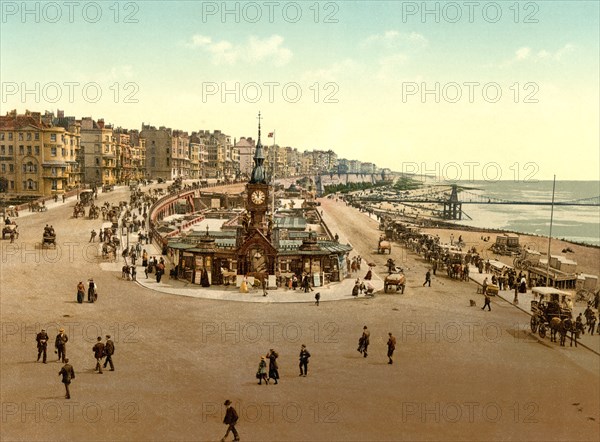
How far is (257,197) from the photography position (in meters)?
37.4

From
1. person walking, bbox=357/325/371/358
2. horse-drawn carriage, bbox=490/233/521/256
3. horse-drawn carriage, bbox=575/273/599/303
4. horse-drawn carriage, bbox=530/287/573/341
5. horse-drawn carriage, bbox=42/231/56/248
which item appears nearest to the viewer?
Answer: person walking, bbox=357/325/371/358

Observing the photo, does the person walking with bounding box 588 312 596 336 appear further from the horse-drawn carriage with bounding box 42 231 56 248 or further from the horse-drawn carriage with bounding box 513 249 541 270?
the horse-drawn carriage with bounding box 42 231 56 248

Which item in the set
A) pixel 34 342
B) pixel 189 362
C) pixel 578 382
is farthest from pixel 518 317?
pixel 34 342

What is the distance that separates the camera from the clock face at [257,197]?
122 feet

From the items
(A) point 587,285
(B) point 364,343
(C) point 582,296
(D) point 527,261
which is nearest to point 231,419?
(B) point 364,343

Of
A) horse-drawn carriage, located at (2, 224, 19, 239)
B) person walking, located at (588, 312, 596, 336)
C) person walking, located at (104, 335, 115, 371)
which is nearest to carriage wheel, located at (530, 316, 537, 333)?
person walking, located at (588, 312, 596, 336)

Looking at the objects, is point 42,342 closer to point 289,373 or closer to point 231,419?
point 289,373

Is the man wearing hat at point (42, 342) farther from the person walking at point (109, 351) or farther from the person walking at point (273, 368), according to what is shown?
the person walking at point (273, 368)

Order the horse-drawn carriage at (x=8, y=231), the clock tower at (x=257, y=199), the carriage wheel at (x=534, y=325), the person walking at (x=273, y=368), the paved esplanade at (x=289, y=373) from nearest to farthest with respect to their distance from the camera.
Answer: the paved esplanade at (x=289, y=373), the person walking at (x=273, y=368), the carriage wheel at (x=534, y=325), the clock tower at (x=257, y=199), the horse-drawn carriage at (x=8, y=231)

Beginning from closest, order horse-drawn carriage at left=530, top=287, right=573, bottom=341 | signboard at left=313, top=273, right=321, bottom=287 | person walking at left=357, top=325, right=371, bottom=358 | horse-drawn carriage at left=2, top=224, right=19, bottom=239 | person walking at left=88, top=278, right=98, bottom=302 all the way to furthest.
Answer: person walking at left=357, top=325, right=371, bottom=358, horse-drawn carriage at left=530, top=287, right=573, bottom=341, person walking at left=88, top=278, right=98, bottom=302, signboard at left=313, top=273, right=321, bottom=287, horse-drawn carriage at left=2, top=224, right=19, bottom=239

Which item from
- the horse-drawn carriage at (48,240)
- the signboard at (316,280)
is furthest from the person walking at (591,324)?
the horse-drawn carriage at (48,240)

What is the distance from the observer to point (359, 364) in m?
20.8

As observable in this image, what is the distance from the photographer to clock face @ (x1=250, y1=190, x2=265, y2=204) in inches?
1469

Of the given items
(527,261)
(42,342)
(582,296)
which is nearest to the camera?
(42,342)
